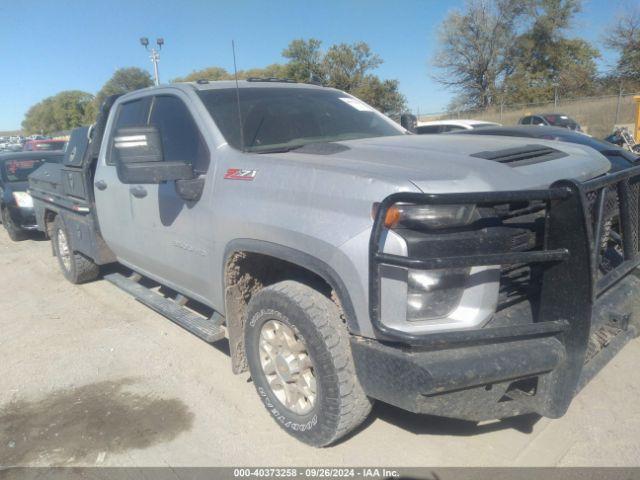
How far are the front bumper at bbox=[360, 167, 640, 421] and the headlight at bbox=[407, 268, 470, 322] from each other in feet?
0.40

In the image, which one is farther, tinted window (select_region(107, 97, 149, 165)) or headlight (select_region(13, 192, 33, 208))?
headlight (select_region(13, 192, 33, 208))

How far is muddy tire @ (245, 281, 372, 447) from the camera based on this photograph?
2.54m

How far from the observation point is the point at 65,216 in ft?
19.2

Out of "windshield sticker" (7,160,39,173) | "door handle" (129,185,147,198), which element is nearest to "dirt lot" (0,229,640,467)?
"door handle" (129,185,147,198)

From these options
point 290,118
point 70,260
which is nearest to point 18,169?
point 70,260

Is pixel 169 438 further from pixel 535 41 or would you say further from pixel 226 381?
pixel 535 41

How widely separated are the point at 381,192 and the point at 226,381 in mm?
2089

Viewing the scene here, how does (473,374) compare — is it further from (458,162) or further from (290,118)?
(290,118)

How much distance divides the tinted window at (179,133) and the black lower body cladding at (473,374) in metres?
1.69

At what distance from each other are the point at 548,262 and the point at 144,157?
90.3 inches

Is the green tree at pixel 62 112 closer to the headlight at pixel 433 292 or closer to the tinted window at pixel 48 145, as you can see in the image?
the tinted window at pixel 48 145

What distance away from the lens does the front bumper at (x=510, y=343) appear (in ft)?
7.10

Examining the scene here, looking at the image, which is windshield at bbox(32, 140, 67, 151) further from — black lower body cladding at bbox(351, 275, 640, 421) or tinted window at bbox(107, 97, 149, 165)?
black lower body cladding at bbox(351, 275, 640, 421)

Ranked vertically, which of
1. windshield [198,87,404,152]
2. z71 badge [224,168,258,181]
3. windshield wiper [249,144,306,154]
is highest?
windshield [198,87,404,152]
